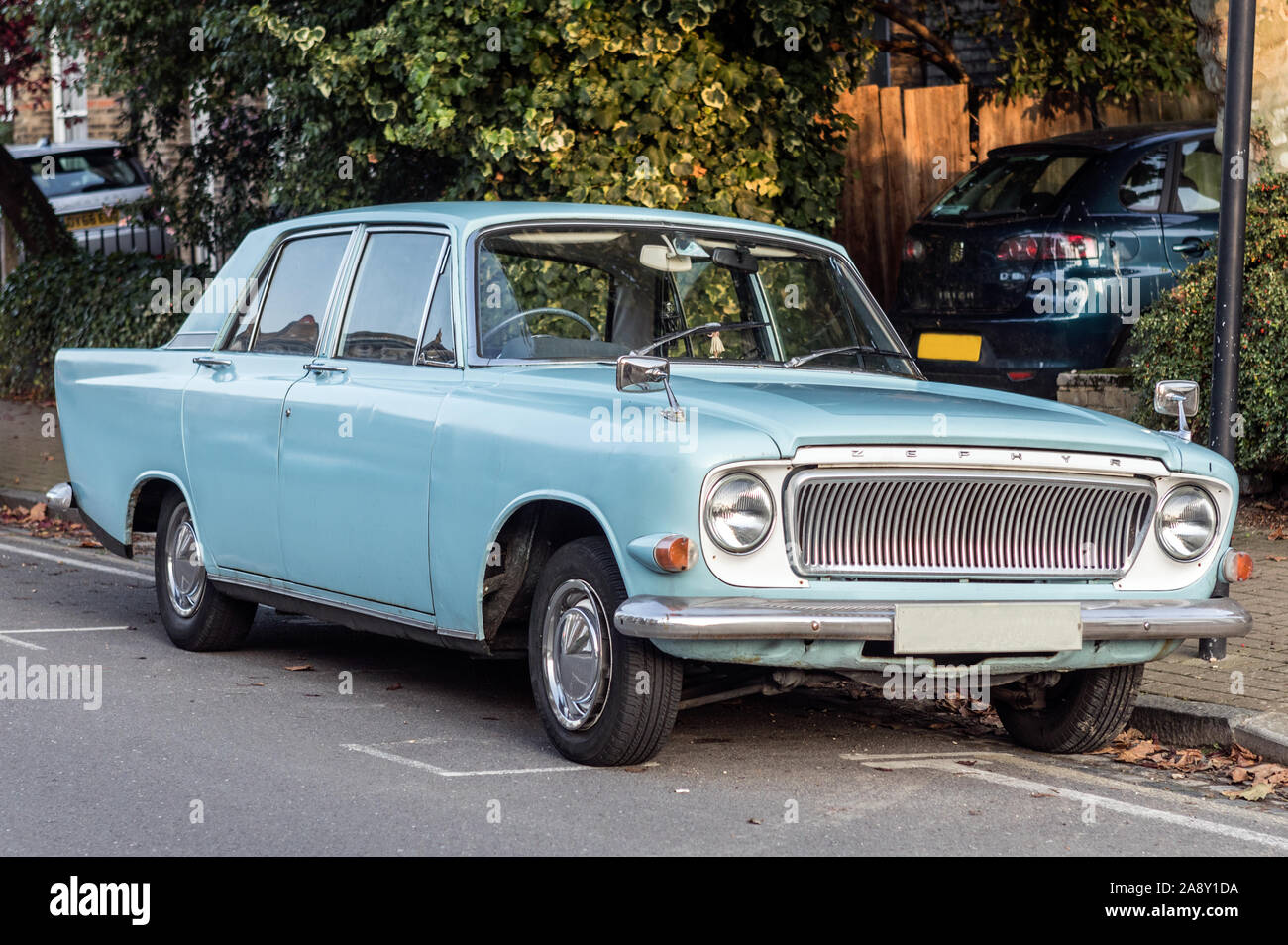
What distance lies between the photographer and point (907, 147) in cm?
1600

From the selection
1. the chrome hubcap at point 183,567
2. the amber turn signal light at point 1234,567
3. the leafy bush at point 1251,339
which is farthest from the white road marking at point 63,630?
the leafy bush at point 1251,339

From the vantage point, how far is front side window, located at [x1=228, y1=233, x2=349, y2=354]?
743cm

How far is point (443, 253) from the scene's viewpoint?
674 centimetres

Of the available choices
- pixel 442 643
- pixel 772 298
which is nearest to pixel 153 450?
pixel 442 643

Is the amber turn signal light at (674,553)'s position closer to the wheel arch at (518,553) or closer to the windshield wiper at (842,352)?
the wheel arch at (518,553)

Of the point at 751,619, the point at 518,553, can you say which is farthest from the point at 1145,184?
the point at 751,619

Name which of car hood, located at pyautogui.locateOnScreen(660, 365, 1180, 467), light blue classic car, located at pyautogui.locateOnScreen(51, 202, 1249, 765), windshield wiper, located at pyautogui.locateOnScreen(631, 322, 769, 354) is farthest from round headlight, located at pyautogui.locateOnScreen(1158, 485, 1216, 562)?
windshield wiper, located at pyautogui.locateOnScreen(631, 322, 769, 354)

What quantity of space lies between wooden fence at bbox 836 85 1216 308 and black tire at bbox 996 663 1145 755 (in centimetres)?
968

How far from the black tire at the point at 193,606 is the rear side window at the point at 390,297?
141cm

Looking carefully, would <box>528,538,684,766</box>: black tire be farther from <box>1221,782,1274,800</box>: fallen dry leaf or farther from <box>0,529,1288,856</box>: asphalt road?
<box>1221,782,1274,800</box>: fallen dry leaf

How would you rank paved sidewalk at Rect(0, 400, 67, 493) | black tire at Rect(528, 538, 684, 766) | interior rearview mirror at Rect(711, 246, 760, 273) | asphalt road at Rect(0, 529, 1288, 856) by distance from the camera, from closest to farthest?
asphalt road at Rect(0, 529, 1288, 856) < black tire at Rect(528, 538, 684, 766) < interior rearview mirror at Rect(711, 246, 760, 273) < paved sidewalk at Rect(0, 400, 67, 493)

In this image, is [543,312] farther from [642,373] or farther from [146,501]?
[146,501]

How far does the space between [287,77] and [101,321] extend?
5565 millimetres

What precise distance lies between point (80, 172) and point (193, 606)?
57.4 ft
